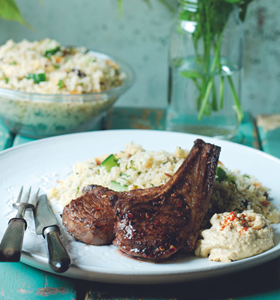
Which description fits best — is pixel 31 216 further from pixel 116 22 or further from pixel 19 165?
pixel 116 22

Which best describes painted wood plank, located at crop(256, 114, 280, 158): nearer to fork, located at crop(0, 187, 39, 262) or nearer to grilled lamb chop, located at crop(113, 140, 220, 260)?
grilled lamb chop, located at crop(113, 140, 220, 260)

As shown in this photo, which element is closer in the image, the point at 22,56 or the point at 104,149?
the point at 104,149

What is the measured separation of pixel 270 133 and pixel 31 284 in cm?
252

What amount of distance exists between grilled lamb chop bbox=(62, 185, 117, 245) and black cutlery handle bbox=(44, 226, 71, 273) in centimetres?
12

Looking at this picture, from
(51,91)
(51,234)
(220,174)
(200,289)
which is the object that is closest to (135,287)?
(200,289)

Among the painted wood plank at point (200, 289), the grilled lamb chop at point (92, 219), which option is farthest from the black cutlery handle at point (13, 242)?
the painted wood plank at point (200, 289)

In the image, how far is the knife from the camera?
133 centimetres

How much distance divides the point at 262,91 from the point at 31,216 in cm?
365

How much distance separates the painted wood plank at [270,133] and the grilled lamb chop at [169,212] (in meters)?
1.40

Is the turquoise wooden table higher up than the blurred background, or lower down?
lower down

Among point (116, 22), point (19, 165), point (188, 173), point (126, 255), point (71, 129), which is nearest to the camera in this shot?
point (126, 255)

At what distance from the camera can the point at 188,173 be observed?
5.95 feet

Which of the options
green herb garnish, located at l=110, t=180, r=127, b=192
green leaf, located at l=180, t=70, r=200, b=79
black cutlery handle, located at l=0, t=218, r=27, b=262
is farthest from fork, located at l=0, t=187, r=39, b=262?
green leaf, located at l=180, t=70, r=200, b=79

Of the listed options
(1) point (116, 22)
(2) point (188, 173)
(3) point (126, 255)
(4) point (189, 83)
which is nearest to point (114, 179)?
(2) point (188, 173)
